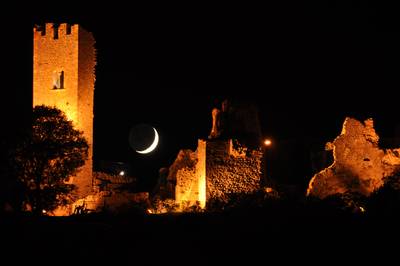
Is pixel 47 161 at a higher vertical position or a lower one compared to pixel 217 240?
higher

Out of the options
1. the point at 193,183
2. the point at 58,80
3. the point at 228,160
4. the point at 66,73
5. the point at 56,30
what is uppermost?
the point at 56,30

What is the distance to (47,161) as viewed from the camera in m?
27.3

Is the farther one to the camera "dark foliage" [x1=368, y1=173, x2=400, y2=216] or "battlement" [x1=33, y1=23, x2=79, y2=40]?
"battlement" [x1=33, y1=23, x2=79, y2=40]

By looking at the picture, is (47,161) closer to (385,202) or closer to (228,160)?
(228,160)

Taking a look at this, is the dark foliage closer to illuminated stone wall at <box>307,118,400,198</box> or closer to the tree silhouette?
illuminated stone wall at <box>307,118,400,198</box>

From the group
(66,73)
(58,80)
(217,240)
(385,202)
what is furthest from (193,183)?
(217,240)

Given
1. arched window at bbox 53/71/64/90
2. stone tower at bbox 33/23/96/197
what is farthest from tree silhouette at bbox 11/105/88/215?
arched window at bbox 53/71/64/90

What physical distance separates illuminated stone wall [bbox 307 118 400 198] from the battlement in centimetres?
1515

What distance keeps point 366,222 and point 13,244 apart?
813 centimetres

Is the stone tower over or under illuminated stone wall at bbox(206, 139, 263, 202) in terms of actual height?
over

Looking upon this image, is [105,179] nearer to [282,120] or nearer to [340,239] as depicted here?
[282,120]

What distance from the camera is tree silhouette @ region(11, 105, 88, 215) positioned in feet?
87.4

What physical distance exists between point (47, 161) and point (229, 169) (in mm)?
7812

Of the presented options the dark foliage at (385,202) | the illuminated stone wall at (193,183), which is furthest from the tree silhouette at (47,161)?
the dark foliage at (385,202)
